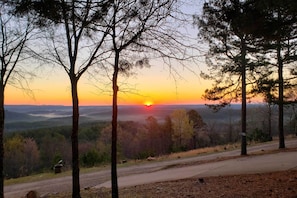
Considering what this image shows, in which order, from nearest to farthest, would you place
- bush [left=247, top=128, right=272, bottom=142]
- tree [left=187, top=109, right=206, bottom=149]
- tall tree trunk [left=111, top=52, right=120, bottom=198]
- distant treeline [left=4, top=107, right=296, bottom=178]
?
tall tree trunk [left=111, top=52, right=120, bottom=198] < bush [left=247, top=128, right=272, bottom=142] < distant treeline [left=4, top=107, right=296, bottom=178] < tree [left=187, top=109, right=206, bottom=149]

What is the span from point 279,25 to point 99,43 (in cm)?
464

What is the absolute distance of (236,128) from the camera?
8794 cm

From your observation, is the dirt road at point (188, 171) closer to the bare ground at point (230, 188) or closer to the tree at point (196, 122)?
the bare ground at point (230, 188)

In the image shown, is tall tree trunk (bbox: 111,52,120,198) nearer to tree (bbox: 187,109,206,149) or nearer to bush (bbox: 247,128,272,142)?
bush (bbox: 247,128,272,142)

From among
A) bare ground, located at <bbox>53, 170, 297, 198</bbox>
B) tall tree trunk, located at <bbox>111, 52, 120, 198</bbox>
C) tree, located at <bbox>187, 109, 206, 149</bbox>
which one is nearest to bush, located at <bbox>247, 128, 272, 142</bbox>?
bare ground, located at <bbox>53, 170, 297, 198</bbox>

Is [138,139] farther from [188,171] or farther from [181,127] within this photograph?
[188,171]

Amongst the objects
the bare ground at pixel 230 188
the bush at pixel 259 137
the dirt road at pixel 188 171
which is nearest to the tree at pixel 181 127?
the bush at pixel 259 137

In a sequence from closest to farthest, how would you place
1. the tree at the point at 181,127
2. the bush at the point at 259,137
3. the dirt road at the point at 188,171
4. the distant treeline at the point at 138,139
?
the dirt road at the point at 188,171 → the bush at the point at 259,137 → the distant treeline at the point at 138,139 → the tree at the point at 181,127

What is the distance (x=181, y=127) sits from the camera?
75.9 m

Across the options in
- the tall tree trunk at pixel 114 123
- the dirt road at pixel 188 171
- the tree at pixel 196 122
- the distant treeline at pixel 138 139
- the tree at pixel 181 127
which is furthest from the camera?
the tree at pixel 181 127

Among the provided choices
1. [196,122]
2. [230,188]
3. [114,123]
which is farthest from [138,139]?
[114,123]

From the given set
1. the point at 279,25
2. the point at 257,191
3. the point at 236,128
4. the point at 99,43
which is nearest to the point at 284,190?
the point at 257,191

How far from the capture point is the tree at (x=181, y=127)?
73037mm

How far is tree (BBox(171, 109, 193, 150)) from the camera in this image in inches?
2875
